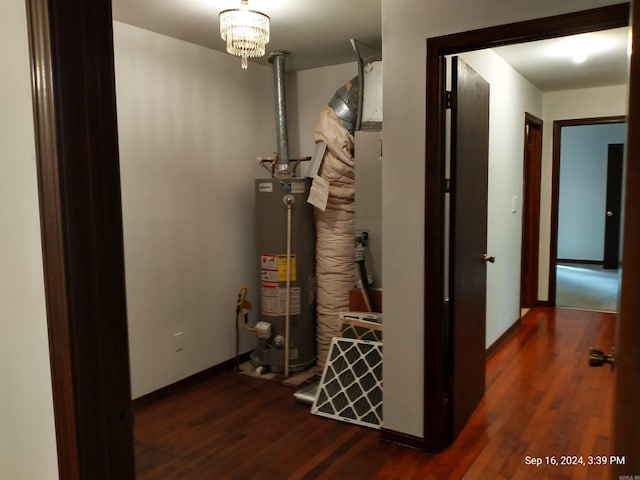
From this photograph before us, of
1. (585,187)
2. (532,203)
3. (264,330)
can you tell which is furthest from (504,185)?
(585,187)

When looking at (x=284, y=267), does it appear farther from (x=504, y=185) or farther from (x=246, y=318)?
(x=504, y=185)

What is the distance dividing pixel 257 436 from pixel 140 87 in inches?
91.1

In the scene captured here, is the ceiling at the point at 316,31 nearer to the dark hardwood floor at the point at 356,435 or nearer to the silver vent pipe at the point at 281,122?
the silver vent pipe at the point at 281,122

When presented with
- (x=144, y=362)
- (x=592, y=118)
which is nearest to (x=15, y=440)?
(x=144, y=362)

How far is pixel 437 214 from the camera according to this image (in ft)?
8.06

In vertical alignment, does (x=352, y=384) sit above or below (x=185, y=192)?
below

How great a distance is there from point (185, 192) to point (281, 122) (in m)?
1.02

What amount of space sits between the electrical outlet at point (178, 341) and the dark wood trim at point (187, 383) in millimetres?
236

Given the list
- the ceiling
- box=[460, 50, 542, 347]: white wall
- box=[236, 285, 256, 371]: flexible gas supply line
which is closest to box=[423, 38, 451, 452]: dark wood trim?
the ceiling

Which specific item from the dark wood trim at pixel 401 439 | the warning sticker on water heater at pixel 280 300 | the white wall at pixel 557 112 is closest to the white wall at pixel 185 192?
the warning sticker on water heater at pixel 280 300

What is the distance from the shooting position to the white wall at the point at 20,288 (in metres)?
0.92

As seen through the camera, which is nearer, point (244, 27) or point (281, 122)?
point (244, 27)

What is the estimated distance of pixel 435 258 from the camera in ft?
8.14

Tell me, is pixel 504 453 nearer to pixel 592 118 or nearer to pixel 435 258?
pixel 435 258
